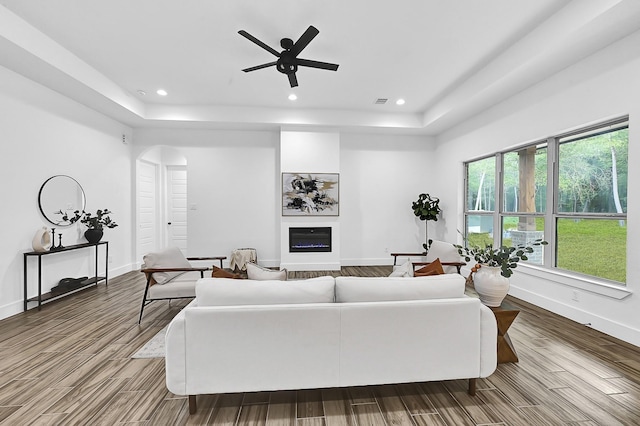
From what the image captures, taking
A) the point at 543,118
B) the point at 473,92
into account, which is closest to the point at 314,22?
the point at 473,92

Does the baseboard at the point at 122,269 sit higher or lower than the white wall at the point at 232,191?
lower

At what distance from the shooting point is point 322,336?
1.81 m

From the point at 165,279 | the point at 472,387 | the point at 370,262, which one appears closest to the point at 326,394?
the point at 472,387

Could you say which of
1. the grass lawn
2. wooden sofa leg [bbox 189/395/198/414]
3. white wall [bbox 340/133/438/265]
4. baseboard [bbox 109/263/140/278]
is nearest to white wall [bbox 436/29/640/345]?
the grass lawn

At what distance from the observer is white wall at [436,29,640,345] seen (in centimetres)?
274

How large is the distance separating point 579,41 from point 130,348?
5.18 m

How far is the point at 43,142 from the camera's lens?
12.7 ft

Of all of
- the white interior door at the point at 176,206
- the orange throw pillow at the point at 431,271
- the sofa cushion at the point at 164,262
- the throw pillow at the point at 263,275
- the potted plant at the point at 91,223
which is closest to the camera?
the throw pillow at the point at 263,275

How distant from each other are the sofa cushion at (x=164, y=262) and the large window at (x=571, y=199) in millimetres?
3776

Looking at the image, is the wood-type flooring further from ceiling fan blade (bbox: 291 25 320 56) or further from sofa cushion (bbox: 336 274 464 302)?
ceiling fan blade (bbox: 291 25 320 56)

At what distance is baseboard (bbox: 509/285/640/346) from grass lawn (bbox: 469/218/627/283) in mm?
457

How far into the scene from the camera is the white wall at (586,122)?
8.98 feet

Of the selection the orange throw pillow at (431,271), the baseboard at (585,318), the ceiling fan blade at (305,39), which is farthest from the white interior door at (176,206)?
the baseboard at (585,318)

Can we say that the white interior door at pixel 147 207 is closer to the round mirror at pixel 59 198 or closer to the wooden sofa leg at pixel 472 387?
the round mirror at pixel 59 198
